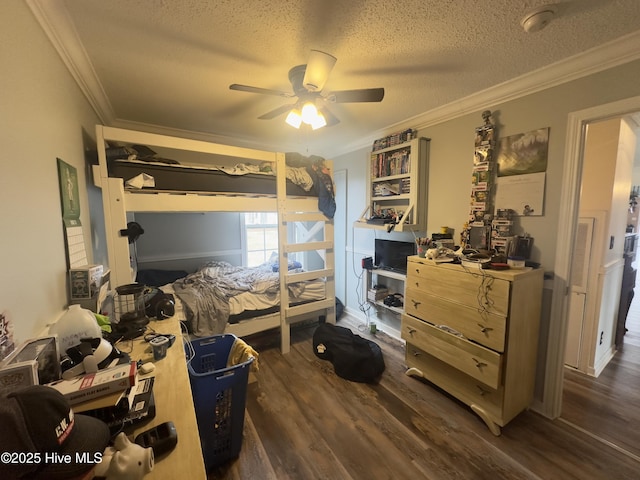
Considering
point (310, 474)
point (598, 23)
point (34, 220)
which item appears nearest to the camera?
point (34, 220)

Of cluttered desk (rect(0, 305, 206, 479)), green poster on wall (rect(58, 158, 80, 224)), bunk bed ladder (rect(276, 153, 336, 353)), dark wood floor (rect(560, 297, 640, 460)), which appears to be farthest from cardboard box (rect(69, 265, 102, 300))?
dark wood floor (rect(560, 297, 640, 460))

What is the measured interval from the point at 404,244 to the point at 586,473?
6.62 feet

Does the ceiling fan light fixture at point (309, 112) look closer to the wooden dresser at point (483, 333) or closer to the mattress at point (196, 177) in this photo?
the mattress at point (196, 177)

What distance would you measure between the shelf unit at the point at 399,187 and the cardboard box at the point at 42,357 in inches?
100

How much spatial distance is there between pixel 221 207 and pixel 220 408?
4.96 feet

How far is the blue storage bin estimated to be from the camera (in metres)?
1.45

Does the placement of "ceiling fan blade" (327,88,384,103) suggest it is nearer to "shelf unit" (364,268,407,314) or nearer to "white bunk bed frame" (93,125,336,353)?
"white bunk bed frame" (93,125,336,353)

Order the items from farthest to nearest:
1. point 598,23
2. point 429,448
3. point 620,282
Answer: point 620,282
point 429,448
point 598,23

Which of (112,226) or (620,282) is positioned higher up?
(112,226)

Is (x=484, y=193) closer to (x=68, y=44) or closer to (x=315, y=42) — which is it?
(x=315, y=42)

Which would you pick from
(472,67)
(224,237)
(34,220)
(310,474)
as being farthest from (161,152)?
(310,474)

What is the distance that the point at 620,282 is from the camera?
2.80 meters

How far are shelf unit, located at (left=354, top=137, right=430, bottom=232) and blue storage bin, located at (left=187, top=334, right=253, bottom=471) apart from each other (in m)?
1.99

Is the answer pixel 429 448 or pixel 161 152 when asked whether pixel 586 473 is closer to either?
pixel 429 448
